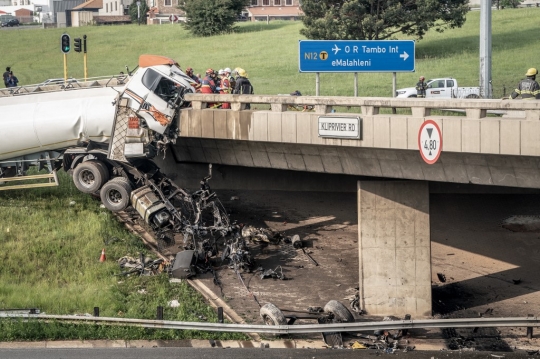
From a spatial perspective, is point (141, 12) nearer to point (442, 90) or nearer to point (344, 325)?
point (442, 90)

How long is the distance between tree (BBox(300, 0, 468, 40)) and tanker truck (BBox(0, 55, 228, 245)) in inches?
896

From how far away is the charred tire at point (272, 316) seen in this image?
1800 cm

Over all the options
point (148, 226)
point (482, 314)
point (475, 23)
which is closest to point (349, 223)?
point (148, 226)

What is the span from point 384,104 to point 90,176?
388 inches

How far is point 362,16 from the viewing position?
47.6 meters

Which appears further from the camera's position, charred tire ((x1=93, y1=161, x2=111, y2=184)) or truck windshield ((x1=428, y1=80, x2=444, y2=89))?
truck windshield ((x1=428, y1=80, x2=444, y2=89))

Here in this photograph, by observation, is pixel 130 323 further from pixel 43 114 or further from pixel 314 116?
pixel 43 114

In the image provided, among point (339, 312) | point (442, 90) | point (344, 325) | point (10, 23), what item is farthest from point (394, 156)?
point (10, 23)

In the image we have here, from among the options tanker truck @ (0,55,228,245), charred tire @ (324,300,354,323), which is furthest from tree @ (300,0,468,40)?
charred tire @ (324,300,354,323)

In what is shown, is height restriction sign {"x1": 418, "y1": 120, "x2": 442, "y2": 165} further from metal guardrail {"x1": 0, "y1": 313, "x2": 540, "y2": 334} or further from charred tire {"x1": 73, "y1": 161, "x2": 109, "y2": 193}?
charred tire {"x1": 73, "y1": 161, "x2": 109, "y2": 193}

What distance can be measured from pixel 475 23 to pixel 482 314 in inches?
1847

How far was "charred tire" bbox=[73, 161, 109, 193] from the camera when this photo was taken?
82.5ft

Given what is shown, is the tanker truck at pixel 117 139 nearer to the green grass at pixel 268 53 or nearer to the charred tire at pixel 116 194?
the charred tire at pixel 116 194

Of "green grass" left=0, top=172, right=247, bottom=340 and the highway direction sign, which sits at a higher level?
the highway direction sign
